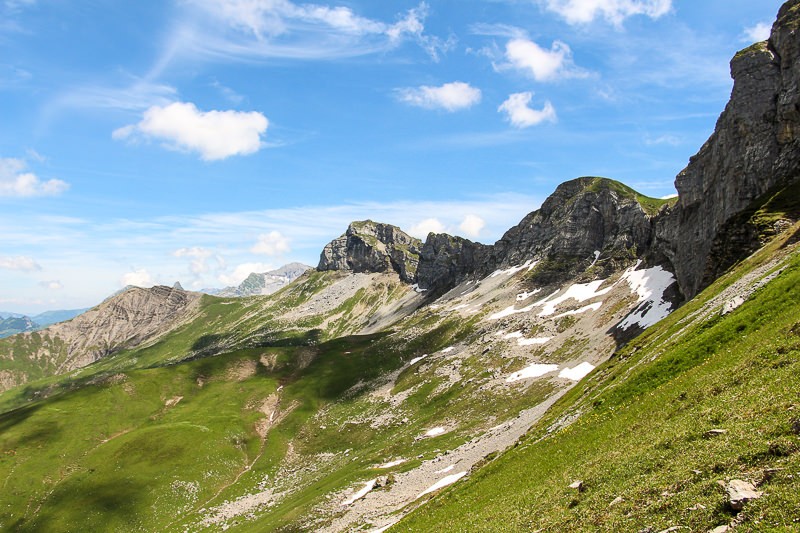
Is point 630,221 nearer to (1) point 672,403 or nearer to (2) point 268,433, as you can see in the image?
(2) point 268,433

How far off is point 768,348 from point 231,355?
195 m

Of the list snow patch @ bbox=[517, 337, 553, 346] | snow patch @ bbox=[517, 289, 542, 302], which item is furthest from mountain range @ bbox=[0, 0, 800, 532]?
snow patch @ bbox=[517, 337, 553, 346]

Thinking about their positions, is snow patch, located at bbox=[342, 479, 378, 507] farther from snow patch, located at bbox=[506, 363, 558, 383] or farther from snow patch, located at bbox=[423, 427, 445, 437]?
snow patch, located at bbox=[506, 363, 558, 383]

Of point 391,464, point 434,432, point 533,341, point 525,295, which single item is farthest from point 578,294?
point 391,464

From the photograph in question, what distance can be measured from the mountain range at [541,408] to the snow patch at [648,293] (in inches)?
35.2

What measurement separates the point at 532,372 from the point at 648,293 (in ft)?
135

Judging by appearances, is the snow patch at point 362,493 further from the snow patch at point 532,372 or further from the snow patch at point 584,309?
the snow patch at point 584,309

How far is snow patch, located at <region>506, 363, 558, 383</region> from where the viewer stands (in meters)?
112

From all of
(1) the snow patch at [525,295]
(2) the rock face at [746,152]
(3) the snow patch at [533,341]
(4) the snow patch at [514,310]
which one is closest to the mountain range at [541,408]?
(2) the rock face at [746,152]

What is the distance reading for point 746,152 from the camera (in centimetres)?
9062

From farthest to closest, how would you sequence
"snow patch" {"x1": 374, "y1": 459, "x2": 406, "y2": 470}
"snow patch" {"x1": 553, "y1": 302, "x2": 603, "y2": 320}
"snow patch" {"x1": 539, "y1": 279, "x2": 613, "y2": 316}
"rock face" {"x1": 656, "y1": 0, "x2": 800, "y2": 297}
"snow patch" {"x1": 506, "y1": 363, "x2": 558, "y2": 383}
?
"snow patch" {"x1": 539, "y1": 279, "x2": 613, "y2": 316} → "snow patch" {"x1": 553, "y1": 302, "x2": 603, "y2": 320} → "snow patch" {"x1": 506, "y1": 363, "x2": 558, "y2": 383} → "snow patch" {"x1": 374, "y1": 459, "x2": 406, "y2": 470} → "rock face" {"x1": 656, "y1": 0, "x2": 800, "y2": 297}

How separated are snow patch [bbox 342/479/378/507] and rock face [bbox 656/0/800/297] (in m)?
69.2

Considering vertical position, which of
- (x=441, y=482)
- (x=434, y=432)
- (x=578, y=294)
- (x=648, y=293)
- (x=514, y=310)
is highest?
(x=578, y=294)

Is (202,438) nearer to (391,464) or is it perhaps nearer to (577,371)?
(391,464)
